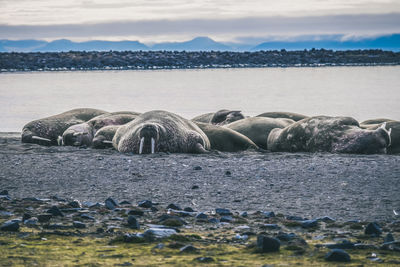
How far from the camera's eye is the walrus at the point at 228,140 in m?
12.8

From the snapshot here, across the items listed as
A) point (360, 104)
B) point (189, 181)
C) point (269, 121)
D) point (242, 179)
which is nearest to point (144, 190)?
point (189, 181)

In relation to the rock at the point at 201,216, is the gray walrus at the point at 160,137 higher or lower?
higher

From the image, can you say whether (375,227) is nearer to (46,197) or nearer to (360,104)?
(46,197)

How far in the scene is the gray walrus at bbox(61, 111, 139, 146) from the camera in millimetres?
13977

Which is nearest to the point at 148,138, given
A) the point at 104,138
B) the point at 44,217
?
the point at 104,138

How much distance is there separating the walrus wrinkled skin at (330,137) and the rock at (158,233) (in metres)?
6.97

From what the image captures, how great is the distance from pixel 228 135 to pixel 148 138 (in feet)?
6.78

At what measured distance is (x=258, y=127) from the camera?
1403cm

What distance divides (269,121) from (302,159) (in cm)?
355

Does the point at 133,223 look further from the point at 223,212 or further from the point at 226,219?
the point at 223,212

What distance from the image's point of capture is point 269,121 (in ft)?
47.2

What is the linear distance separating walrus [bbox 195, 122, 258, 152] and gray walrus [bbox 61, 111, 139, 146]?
8.75 ft

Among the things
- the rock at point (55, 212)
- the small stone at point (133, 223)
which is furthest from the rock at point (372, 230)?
the rock at point (55, 212)

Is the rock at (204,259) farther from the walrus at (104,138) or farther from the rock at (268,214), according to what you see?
the walrus at (104,138)
